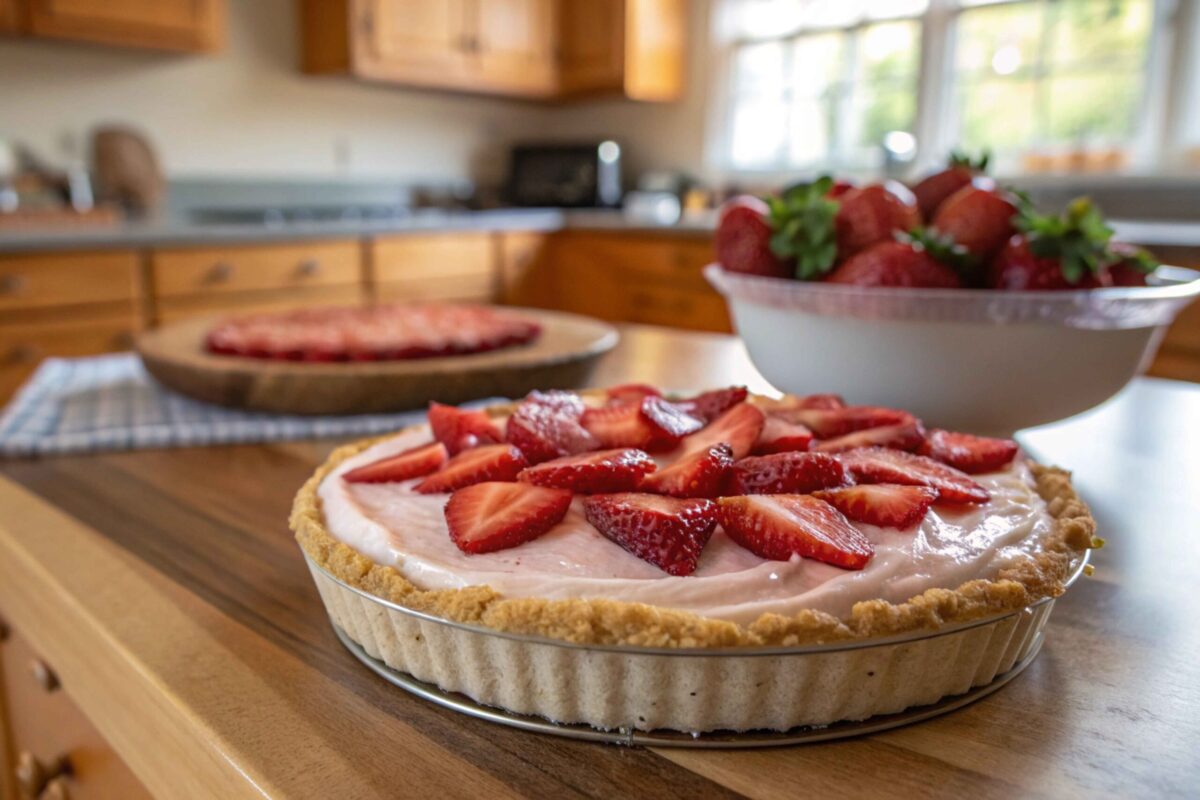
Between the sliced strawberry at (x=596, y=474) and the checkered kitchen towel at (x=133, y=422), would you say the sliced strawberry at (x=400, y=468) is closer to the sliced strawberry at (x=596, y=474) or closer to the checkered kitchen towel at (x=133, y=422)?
the sliced strawberry at (x=596, y=474)

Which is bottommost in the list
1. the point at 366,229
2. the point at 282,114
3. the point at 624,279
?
the point at 624,279

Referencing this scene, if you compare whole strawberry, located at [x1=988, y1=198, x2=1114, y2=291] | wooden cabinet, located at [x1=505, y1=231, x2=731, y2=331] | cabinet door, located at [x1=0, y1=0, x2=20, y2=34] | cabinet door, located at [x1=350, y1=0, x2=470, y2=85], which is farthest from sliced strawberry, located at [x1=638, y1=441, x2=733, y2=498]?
cabinet door, located at [x1=350, y1=0, x2=470, y2=85]

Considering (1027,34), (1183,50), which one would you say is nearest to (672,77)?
(1027,34)

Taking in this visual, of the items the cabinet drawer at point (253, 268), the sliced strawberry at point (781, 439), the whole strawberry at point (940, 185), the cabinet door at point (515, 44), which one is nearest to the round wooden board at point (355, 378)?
the whole strawberry at point (940, 185)

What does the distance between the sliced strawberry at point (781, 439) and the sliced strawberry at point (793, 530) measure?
0.28 ft

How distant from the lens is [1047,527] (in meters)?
0.54

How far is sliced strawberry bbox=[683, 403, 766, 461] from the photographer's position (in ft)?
1.92

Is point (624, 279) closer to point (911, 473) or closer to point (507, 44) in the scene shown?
point (507, 44)

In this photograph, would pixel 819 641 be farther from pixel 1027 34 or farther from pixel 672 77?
pixel 672 77

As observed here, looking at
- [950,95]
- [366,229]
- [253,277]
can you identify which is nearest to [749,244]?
[253,277]

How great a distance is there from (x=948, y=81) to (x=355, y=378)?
3.47m

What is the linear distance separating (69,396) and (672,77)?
3.87 meters

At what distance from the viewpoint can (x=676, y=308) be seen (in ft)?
11.8

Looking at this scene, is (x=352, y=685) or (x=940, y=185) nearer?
(x=352, y=685)
